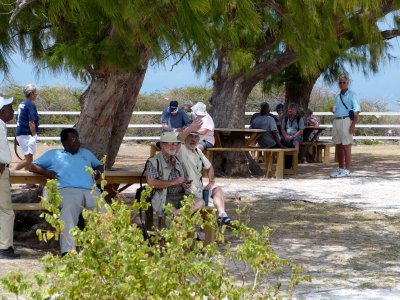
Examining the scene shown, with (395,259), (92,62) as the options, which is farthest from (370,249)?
(92,62)

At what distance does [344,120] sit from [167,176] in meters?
6.59

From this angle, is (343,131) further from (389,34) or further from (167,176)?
(167,176)

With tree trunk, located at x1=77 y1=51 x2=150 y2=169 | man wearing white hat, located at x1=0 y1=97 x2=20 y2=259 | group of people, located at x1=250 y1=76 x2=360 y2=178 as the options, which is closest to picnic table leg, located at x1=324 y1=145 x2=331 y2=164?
group of people, located at x1=250 y1=76 x2=360 y2=178

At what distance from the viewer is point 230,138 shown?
47.9 ft

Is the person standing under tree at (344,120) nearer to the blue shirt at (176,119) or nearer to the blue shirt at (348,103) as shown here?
the blue shirt at (348,103)

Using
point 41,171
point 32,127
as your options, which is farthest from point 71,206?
point 32,127

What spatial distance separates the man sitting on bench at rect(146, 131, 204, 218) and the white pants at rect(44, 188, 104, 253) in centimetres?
59

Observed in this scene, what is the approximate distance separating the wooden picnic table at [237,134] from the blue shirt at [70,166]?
6.43m

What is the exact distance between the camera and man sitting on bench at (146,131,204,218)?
7.78 metres

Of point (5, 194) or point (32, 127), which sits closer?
point (5, 194)

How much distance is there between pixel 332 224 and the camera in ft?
30.4

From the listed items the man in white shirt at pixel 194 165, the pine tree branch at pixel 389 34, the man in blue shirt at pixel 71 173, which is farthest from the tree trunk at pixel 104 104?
the pine tree branch at pixel 389 34

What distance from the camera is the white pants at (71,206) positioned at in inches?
282

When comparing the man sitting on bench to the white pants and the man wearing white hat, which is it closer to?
the white pants
